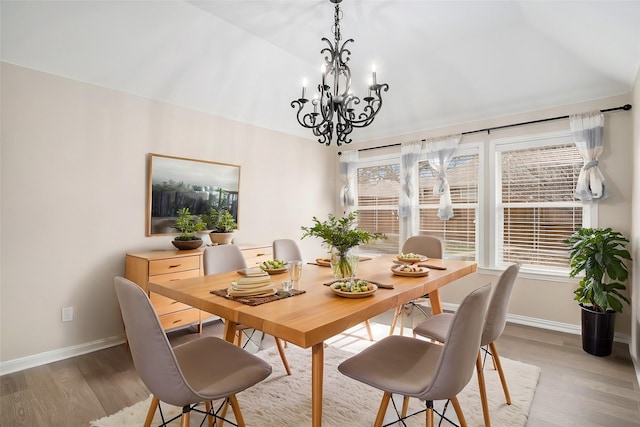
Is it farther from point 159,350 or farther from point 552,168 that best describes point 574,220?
point 159,350

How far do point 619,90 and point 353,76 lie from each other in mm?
2792

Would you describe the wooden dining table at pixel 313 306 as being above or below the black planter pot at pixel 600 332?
above

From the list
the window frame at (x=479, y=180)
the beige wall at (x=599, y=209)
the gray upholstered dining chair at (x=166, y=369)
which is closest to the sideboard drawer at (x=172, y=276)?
the gray upholstered dining chair at (x=166, y=369)

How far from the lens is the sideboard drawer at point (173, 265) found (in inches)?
116

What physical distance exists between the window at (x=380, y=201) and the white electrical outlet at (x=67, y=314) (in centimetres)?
378

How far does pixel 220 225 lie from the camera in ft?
12.3

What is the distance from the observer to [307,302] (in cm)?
168

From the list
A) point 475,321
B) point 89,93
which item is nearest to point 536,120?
point 475,321

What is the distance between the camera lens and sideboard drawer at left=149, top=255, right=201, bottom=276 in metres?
2.95

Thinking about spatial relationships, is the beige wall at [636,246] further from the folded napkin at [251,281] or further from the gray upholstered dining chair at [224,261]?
the folded napkin at [251,281]

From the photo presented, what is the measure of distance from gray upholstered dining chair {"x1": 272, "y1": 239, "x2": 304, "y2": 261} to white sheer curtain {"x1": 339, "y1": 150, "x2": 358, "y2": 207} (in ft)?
7.59

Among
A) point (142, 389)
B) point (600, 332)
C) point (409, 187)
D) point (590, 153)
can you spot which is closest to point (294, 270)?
point (142, 389)

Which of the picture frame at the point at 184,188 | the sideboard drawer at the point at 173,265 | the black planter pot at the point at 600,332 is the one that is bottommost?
the black planter pot at the point at 600,332

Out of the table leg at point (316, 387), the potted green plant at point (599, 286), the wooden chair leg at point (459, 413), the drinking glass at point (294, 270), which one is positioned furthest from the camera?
the potted green plant at point (599, 286)
